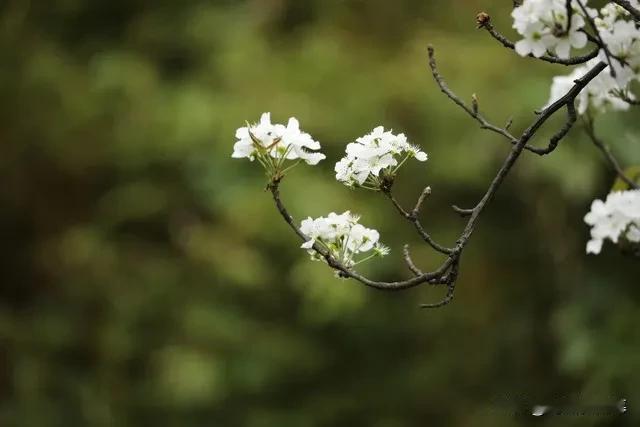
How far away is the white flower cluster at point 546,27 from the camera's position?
763 millimetres

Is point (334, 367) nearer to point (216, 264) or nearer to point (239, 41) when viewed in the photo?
point (216, 264)

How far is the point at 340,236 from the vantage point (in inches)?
32.7

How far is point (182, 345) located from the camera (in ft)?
9.42

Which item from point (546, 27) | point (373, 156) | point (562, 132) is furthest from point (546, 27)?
point (373, 156)

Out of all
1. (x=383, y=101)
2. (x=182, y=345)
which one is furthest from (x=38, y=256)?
(x=383, y=101)

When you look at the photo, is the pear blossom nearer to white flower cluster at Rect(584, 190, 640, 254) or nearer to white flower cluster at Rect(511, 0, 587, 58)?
white flower cluster at Rect(511, 0, 587, 58)

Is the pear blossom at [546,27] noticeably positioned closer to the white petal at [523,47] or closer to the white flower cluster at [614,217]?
the white petal at [523,47]

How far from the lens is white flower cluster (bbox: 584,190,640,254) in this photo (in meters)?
0.89

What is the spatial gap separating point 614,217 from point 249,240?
2.15 meters

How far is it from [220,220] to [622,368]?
147 centimetres

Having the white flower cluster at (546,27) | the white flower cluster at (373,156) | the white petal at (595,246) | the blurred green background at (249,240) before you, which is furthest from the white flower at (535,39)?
the blurred green background at (249,240)

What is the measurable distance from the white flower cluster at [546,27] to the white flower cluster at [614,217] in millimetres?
208

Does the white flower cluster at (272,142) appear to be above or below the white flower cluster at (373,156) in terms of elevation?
above

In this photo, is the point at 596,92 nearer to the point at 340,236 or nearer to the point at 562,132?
the point at 562,132
